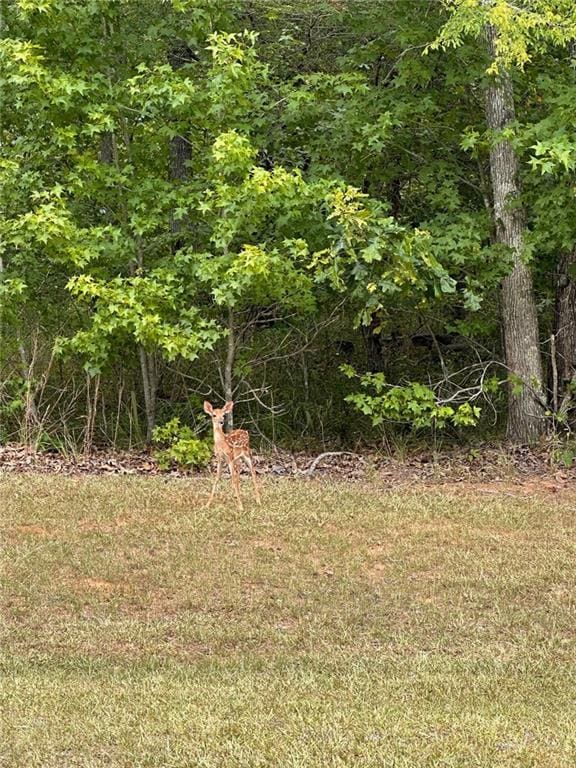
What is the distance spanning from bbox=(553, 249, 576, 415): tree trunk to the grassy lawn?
2907 mm

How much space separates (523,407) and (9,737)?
27.6 ft

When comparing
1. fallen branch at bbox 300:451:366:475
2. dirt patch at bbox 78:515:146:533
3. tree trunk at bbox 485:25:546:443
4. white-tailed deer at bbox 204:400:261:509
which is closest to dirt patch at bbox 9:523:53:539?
dirt patch at bbox 78:515:146:533

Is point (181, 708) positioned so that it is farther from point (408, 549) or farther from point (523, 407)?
point (523, 407)

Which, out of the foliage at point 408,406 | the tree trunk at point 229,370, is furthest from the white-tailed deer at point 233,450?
the tree trunk at point 229,370

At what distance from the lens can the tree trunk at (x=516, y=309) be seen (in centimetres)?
1190

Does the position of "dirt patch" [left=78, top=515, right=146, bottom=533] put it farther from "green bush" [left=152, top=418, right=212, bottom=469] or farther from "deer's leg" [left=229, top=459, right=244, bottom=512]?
"green bush" [left=152, top=418, right=212, bottom=469]

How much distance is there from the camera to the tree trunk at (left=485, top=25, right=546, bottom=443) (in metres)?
11.9

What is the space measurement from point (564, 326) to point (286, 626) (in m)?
7.07

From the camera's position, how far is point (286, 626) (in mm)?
6824

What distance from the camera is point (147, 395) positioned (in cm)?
1238

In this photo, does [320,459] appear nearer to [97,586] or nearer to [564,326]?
[564,326]

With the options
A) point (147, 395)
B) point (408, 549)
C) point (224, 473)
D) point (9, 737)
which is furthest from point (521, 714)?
point (147, 395)

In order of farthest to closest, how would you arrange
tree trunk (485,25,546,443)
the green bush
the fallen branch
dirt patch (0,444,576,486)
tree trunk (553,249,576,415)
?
tree trunk (553,249,576,415)
tree trunk (485,25,546,443)
the green bush
the fallen branch
dirt patch (0,444,576,486)

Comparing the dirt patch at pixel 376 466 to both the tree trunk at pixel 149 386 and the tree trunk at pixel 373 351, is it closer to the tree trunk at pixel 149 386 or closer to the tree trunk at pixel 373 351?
the tree trunk at pixel 149 386
